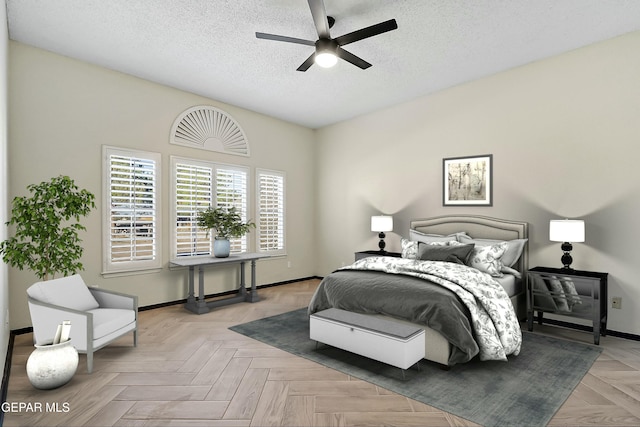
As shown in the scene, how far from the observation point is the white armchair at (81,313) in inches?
110

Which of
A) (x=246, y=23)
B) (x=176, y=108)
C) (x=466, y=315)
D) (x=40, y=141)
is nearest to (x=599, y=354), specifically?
(x=466, y=315)

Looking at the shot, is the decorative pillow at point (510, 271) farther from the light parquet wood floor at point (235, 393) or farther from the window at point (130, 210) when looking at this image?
the window at point (130, 210)

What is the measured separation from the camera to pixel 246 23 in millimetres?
3346

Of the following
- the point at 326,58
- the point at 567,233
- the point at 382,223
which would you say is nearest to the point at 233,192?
the point at 382,223

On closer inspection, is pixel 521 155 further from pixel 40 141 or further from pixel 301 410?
pixel 40 141

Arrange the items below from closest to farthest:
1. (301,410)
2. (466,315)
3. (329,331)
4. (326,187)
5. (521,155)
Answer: (301,410) → (466,315) → (329,331) → (521,155) → (326,187)

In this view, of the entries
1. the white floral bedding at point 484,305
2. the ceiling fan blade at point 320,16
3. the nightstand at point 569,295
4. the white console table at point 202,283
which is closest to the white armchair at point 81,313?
the white console table at point 202,283

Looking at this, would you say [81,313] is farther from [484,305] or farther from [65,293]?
[484,305]

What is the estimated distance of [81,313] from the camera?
9.09 ft

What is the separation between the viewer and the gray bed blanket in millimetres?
2812

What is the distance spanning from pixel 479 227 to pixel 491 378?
2.42 meters

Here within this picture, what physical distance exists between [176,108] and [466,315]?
4.50 m

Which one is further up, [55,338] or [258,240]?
[258,240]

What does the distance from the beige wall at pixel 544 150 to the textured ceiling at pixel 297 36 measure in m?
0.29
